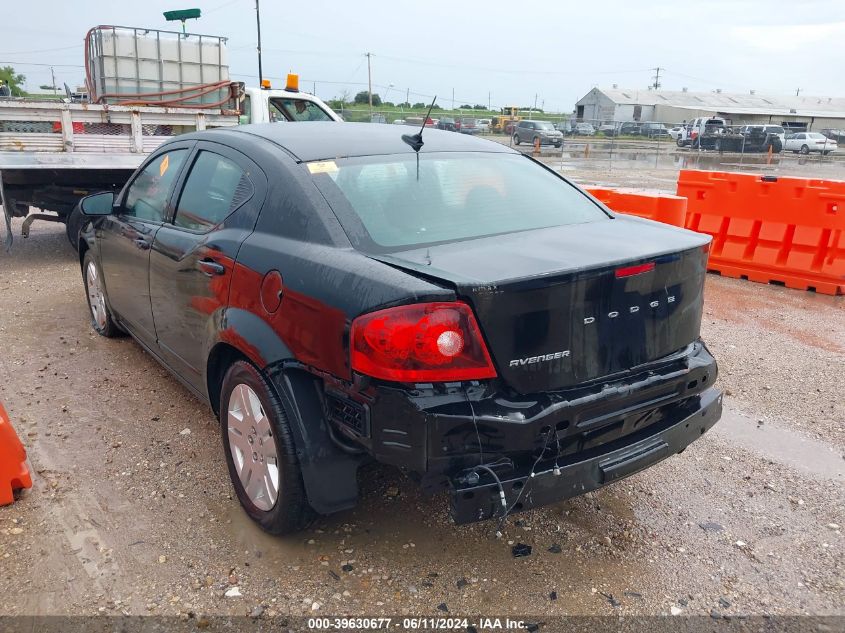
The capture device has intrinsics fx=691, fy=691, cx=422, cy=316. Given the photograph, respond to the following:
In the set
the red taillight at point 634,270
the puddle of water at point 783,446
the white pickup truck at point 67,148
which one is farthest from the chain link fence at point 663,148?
→ the red taillight at point 634,270

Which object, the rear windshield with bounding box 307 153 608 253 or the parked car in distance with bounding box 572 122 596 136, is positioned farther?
the parked car in distance with bounding box 572 122 596 136

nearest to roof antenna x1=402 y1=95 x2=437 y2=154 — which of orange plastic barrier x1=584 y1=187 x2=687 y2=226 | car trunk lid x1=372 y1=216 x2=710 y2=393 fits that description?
car trunk lid x1=372 y1=216 x2=710 y2=393

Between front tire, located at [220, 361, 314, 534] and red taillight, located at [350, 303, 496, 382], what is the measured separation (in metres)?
0.59

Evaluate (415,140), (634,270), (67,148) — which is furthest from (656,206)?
(67,148)

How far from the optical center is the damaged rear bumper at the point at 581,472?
90.7 inches

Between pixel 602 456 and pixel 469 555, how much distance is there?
737mm

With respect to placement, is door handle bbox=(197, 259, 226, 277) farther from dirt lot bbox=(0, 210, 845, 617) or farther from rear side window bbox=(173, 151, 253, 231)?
dirt lot bbox=(0, 210, 845, 617)

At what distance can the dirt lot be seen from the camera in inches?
102

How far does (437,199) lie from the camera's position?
308 cm

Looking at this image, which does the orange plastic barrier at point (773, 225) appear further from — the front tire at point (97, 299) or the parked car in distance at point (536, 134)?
the parked car in distance at point (536, 134)

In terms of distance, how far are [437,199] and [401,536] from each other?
4.85 feet

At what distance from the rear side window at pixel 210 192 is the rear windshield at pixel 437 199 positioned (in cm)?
46

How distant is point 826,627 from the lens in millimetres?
2469

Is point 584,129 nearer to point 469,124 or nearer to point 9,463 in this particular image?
point 469,124
